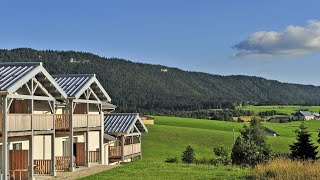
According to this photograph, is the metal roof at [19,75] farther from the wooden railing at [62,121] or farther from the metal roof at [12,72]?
the wooden railing at [62,121]

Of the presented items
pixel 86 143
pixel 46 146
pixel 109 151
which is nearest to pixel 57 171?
pixel 46 146

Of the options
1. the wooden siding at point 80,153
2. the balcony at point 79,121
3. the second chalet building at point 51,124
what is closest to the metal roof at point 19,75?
the second chalet building at point 51,124

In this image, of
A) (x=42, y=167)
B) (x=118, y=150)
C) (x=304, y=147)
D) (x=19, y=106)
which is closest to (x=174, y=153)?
(x=304, y=147)

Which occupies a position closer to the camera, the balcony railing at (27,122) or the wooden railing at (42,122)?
the balcony railing at (27,122)

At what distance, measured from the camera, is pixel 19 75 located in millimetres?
25219

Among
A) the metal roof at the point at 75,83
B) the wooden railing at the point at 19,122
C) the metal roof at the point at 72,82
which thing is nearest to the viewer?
the wooden railing at the point at 19,122

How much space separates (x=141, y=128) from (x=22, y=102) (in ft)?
72.2

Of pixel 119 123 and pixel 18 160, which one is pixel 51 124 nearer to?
pixel 18 160

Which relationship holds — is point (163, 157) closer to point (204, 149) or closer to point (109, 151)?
point (204, 149)

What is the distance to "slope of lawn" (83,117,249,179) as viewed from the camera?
27.8 m

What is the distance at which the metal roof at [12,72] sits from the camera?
24266 millimetres

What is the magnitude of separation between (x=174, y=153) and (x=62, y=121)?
3884 centimetres

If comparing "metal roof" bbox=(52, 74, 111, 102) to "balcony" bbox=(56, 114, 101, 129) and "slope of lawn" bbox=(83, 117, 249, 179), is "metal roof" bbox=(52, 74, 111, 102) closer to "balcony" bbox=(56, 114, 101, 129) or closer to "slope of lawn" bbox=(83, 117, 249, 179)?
"balcony" bbox=(56, 114, 101, 129)

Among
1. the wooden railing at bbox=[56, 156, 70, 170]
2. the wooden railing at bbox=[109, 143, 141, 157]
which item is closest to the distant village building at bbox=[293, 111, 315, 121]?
the wooden railing at bbox=[109, 143, 141, 157]
